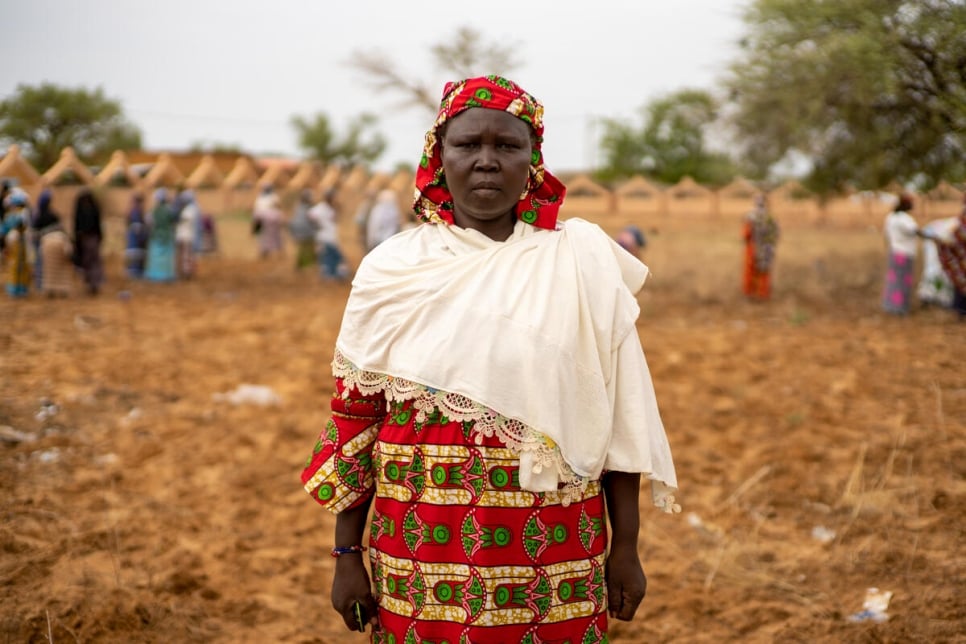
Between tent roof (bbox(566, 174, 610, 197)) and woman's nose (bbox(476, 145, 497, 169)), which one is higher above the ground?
tent roof (bbox(566, 174, 610, 197))

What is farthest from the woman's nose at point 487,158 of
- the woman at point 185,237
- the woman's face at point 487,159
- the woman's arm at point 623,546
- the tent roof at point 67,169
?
the tent roof at point 67,169

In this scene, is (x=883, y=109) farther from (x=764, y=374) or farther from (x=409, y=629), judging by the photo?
(x=409, y=629)

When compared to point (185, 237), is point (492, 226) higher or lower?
higher

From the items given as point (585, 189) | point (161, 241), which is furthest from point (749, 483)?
point (585, 189)

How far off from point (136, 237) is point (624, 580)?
1485cm

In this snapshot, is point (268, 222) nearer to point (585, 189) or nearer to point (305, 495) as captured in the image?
point (585, 189)

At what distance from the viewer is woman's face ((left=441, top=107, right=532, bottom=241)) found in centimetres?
189

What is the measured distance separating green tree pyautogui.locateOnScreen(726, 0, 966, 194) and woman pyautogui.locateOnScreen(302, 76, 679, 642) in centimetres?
875

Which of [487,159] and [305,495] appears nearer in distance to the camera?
[487,159]

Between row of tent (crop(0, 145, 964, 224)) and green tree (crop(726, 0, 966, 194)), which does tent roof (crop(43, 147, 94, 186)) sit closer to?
row of tent (crop(0, 145, 964, 224))

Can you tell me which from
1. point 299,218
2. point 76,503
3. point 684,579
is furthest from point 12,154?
point 684,579

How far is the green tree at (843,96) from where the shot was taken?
10.5m

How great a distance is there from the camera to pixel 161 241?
14734 millimetres

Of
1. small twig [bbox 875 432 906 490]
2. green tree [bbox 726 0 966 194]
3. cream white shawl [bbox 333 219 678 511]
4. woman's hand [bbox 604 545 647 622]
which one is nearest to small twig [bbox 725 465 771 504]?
small twig [bbox 875 432 906 490]
